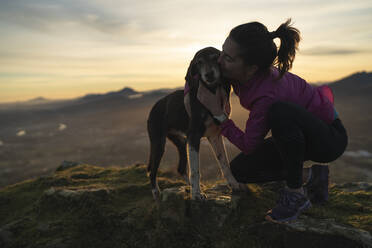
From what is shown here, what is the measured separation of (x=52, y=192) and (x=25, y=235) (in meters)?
0.98

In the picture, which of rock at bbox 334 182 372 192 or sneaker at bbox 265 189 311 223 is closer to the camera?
sneaker at bbox 265 189 311 223

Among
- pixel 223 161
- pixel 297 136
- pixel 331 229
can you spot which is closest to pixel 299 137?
pixel 297 136

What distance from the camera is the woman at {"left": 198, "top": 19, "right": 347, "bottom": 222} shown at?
3330 millimetres

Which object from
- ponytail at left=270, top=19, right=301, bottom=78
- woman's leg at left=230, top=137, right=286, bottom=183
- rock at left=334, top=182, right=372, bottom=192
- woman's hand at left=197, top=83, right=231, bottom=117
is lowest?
rock at left=334, top=182, right=372, bottom=192

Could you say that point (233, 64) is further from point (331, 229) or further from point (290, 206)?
point (331, 229)

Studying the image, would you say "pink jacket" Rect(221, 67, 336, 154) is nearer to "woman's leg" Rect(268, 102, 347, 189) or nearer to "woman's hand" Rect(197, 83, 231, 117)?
"woman's leg" Rect(268, 102, 347, 189)

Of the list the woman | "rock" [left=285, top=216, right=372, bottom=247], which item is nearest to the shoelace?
the woman

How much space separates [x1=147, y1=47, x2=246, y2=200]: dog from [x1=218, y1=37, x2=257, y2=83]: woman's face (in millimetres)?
135

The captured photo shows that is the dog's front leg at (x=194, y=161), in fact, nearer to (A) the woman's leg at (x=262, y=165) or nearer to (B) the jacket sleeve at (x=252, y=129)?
(B) the jacket sleeve at (x=252, y=129)

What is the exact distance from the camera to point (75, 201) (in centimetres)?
474

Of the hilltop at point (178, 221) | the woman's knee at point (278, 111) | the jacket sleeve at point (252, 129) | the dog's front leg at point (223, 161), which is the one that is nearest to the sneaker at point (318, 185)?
the hilltop at point (178, 221)

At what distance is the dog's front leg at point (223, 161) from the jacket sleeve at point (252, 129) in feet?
1.61

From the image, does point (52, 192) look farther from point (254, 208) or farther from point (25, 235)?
point (254, 208)

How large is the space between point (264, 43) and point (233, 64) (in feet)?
1.58
